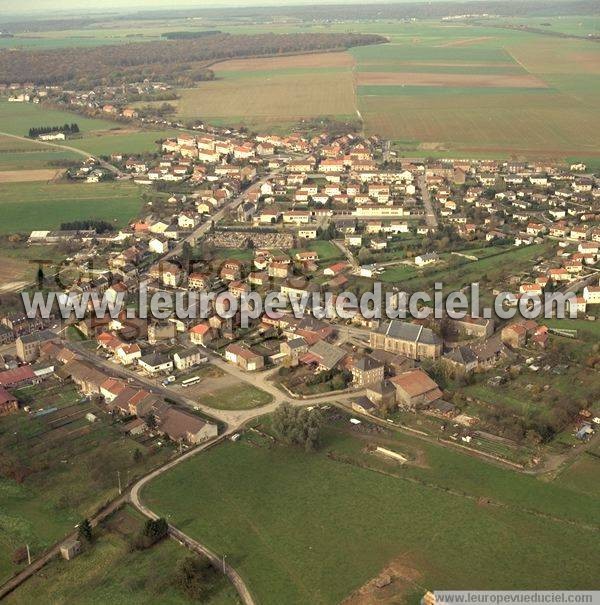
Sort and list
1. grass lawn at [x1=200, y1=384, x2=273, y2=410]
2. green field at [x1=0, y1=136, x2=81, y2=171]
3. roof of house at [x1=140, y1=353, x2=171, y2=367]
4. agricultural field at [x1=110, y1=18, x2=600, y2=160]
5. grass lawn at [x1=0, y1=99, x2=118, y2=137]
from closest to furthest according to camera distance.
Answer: grass lawn at [x1=200, y1=384, x2=273, y2=410]
roof of house at [x1=140, y1=353, x2=171, y2=367]
green field at [x1=0, y1=136, x2=81, y2=171]
agricultural field at [x1=110, y1=18, x2=600, y2=160]
grass lawn at [x1=0, y1=99, x2=118, y2=137]

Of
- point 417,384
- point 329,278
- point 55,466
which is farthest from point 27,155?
point 417,384

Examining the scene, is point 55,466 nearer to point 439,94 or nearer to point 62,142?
point 62,142

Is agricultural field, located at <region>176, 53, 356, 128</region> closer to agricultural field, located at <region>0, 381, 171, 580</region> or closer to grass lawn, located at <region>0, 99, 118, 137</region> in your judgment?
grass lawn, located at <region>0, 99, 118, 137</region>

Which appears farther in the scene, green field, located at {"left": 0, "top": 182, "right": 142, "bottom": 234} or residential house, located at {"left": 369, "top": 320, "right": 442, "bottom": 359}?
green field, located at {"left": 0, "top": 182, "right": 142, "bottom": 234}

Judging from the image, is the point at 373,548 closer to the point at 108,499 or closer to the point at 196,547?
the point at 196,547

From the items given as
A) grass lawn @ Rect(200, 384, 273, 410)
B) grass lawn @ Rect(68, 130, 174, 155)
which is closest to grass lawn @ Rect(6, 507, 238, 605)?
grass lawn @ Rect(200, 384, 273, 410)

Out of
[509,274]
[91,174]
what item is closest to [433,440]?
[509,274]
